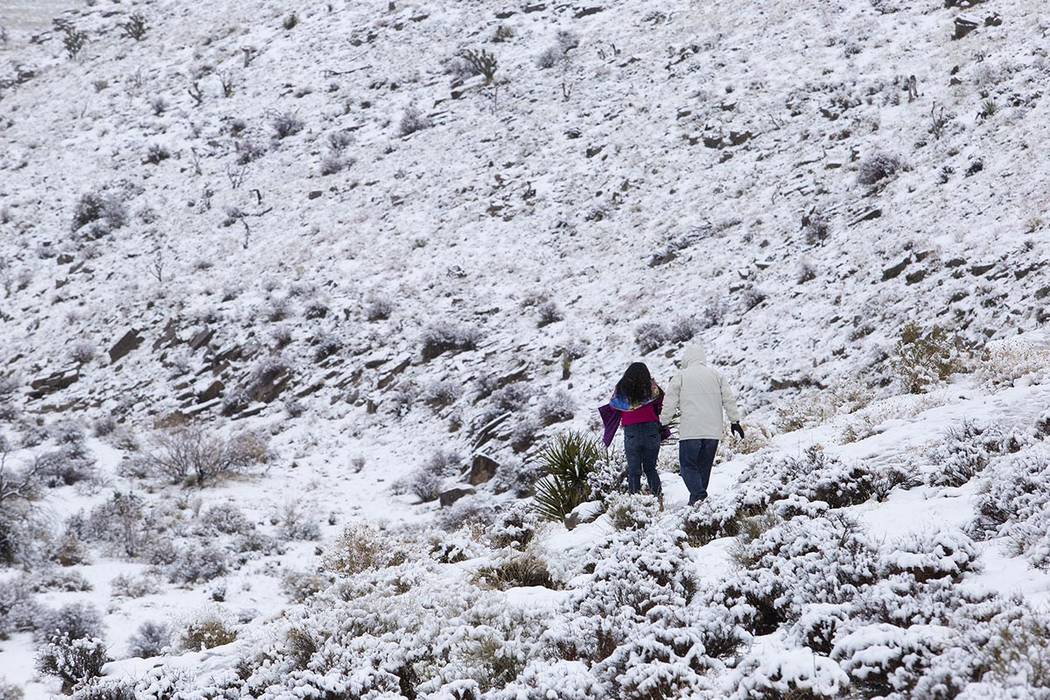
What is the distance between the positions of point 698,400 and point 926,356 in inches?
172

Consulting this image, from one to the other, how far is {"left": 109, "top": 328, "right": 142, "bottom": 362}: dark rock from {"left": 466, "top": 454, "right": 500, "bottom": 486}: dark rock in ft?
39.3

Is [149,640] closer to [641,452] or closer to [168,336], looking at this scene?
[641,452]

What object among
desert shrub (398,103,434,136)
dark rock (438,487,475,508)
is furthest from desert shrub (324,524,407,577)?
desert shrub (398,103,434,136)

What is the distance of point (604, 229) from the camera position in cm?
1909

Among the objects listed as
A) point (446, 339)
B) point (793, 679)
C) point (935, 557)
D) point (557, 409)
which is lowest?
point (446, 339)

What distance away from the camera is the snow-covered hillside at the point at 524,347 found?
4992 millimetres

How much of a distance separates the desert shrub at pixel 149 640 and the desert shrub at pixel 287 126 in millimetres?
22298

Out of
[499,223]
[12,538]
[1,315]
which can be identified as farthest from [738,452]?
[1,315]

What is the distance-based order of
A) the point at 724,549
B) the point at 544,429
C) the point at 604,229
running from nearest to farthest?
1. the point at 724,549
2. the point at 544,429
3. the point at 604,229

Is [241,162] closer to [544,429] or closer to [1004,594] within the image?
[544,429]

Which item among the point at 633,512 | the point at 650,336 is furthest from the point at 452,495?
the point at 633,512

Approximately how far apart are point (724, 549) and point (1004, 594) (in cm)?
232

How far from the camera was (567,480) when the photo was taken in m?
9.41

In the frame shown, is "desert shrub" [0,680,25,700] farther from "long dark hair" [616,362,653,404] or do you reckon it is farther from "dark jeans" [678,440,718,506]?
"dark jeans" [678,440,718,506]
